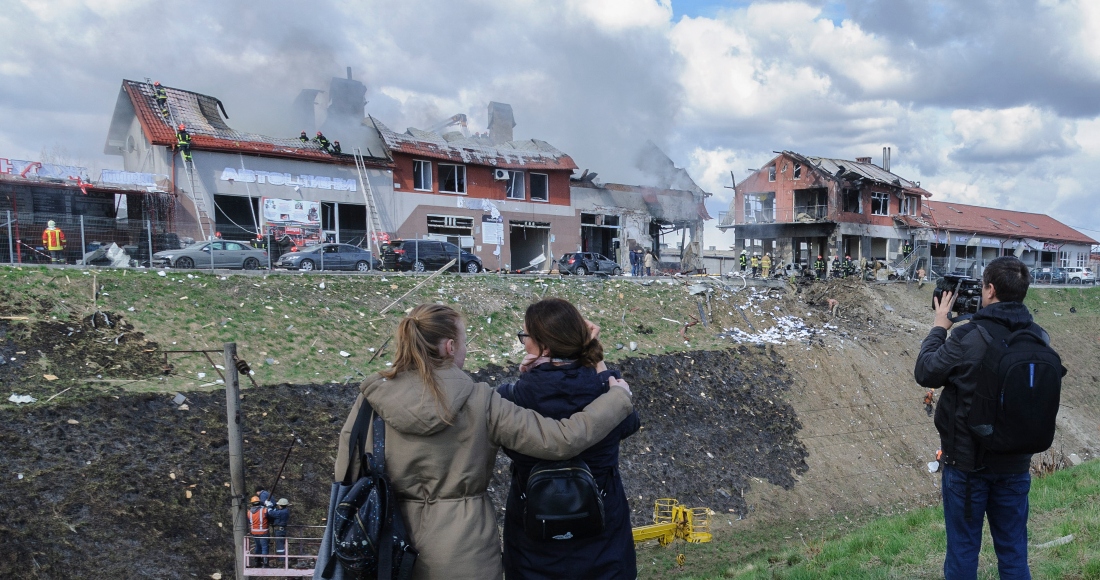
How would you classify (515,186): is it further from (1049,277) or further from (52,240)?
(1049,277)

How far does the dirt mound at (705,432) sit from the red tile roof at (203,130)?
52.7ft

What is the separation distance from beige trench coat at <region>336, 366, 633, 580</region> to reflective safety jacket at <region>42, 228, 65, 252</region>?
17588mm

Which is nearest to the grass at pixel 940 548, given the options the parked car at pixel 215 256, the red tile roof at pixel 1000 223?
the parked car at pixel 215 256

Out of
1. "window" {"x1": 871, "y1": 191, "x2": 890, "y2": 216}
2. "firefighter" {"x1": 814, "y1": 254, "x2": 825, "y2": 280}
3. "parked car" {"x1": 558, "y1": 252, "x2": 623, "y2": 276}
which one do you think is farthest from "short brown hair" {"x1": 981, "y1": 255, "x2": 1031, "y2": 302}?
"window" {"x1": 871, "y1": 191, "x2": 890, "y2": 216}

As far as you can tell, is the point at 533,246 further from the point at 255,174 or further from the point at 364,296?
the point at 364,296

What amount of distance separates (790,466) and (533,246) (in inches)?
824

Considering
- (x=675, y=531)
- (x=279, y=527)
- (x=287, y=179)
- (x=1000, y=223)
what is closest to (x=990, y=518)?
(x=279, y=527)

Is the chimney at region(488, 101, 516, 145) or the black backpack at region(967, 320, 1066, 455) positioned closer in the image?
the black backpack at region(967, 320, 1066, 455)

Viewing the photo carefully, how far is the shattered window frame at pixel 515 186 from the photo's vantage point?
32000 millimetres

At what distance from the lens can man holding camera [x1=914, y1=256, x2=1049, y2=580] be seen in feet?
10.6

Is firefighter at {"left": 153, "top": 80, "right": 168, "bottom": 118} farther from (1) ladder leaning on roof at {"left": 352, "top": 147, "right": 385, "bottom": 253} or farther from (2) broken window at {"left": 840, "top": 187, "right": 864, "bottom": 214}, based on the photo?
(2) broken window at {"left": 840, "top": 187, "right": 864, "bottom": 214}

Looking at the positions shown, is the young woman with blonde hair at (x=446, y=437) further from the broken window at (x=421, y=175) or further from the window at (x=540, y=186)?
the window at (x=540, y=186)

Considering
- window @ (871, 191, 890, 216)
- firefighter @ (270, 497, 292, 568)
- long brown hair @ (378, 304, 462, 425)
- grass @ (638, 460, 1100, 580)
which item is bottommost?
firefighter @ (270, 497, 292, 568)

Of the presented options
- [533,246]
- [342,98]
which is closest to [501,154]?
[533,246]
